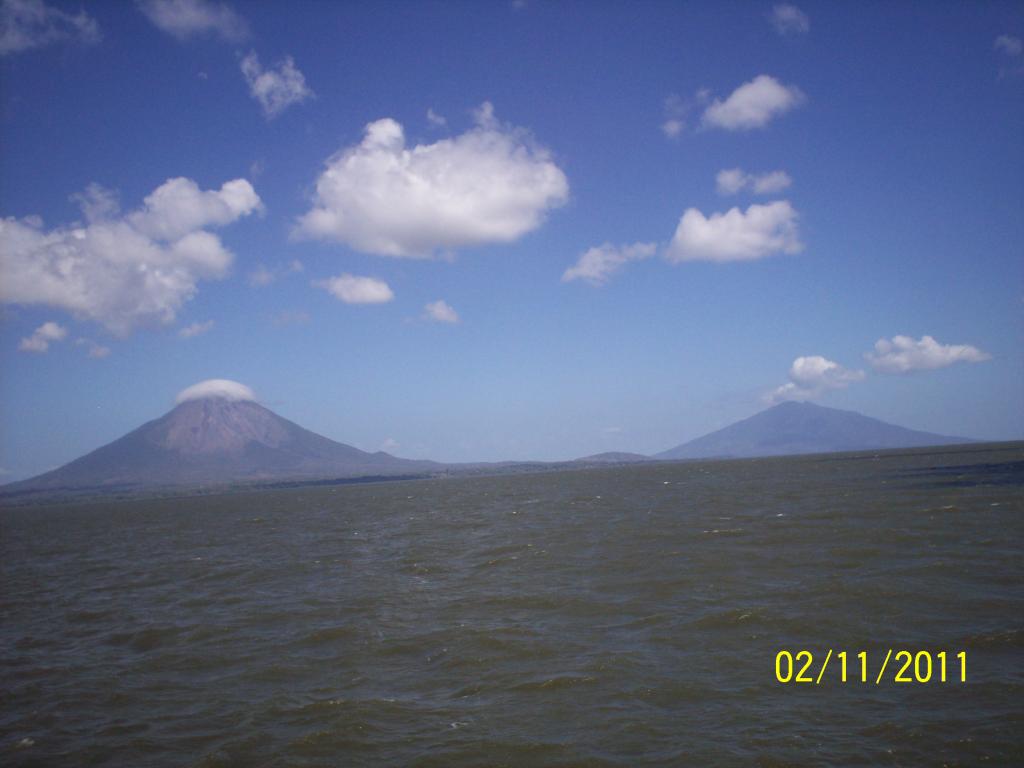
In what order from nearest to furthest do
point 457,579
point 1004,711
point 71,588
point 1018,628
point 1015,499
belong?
point 1004,711 < point 1018,628 < point 457,579 < point 71,588 < point 1015,499

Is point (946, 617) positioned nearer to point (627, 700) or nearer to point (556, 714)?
point (627, 700)

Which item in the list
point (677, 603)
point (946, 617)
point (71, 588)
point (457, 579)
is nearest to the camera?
point (946, 617)

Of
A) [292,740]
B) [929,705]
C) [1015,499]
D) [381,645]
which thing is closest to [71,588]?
[381,645]

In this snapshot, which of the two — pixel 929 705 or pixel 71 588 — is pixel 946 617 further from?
pixel 71 588

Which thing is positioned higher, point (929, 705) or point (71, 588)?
point (929, 705)

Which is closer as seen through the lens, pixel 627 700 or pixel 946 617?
pixel 627 700

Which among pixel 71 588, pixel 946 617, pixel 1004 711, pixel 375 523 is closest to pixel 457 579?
pixel 946 617
